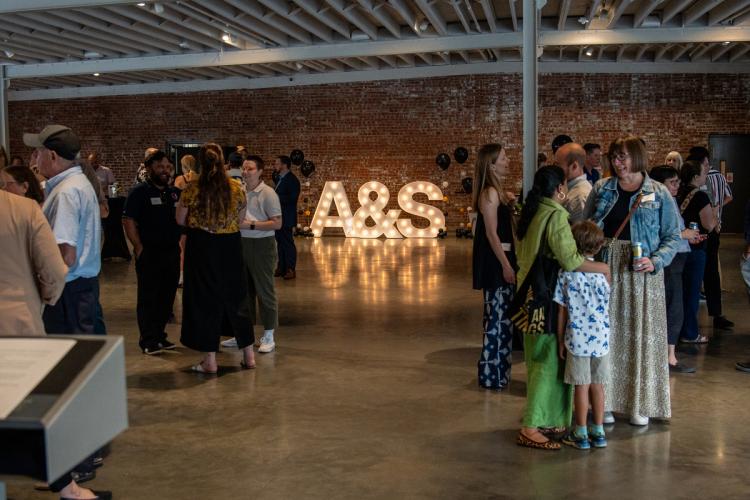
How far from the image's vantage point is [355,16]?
12828 mm

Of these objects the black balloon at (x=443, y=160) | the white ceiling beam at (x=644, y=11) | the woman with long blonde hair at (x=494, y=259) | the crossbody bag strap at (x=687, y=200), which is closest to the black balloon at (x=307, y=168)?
the black balloon at (x=443, y=160)

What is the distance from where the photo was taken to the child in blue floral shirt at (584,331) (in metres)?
4.12

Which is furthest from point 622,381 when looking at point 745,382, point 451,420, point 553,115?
point 553,115

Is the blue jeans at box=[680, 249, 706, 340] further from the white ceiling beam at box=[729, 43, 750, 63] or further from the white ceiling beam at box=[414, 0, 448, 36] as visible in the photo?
the white ceiling beam at box=[729, 43, 750, 63]

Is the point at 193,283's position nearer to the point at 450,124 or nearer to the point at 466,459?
the point at 466,459

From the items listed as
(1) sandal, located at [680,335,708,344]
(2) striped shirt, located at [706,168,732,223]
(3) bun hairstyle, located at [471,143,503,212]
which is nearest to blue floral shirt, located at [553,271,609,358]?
(3) bun hairstyle, located at [471,143,503,212]

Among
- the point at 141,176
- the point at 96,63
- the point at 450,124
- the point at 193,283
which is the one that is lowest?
the point at 193,283

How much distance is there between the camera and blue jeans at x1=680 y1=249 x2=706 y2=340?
22.2ft

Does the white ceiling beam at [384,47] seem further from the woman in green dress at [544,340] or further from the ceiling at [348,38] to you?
the woman in green dress at [544,340]

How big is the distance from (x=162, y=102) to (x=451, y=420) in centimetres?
1598

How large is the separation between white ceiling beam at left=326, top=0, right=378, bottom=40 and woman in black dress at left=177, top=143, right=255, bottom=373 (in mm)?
6537

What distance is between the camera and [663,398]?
4605 mm

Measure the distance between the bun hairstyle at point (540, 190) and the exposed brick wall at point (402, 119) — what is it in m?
13.0

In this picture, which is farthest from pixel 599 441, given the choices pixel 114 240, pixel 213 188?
pixel 114 240
